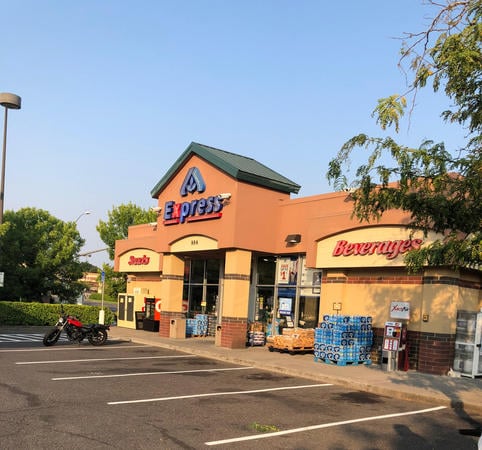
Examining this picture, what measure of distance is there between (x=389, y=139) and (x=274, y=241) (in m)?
12.5

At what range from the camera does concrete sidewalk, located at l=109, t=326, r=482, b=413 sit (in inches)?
444

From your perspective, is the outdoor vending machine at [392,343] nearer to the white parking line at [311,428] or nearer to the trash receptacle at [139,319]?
the white parking line at [311,428]

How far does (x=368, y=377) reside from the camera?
13.4 meters

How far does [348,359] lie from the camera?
1566 centimetres

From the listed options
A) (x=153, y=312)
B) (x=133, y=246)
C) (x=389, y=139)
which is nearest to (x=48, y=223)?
(x=133, y=246)

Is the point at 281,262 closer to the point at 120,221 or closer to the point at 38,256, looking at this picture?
the point at 38,256

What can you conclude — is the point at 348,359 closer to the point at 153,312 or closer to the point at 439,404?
the point at 439,404

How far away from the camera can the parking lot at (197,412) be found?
7250 millimetres

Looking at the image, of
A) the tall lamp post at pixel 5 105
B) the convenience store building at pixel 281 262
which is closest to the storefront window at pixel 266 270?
the convenience store building at pixel 281 262

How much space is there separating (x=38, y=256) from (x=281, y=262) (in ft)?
60.4

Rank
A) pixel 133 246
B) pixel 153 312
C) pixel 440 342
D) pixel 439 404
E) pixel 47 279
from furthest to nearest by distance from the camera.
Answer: pixel 47 279
pixel 133 246
pixel 153 312
pixel 440 342
pixel 439 404

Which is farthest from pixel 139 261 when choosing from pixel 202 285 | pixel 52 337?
pixel 52 337

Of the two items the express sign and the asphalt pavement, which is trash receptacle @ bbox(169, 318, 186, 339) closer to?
the asphalt pavement

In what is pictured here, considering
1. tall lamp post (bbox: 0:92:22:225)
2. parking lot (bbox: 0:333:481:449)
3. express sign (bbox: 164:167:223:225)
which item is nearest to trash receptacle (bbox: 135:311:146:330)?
express sign (bbox: 164:167:223:225)
